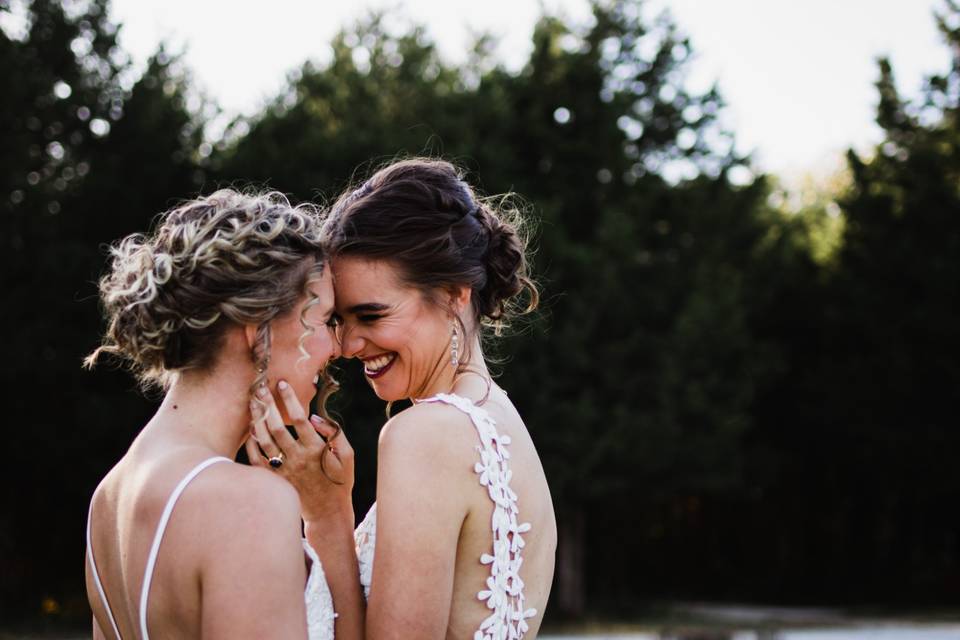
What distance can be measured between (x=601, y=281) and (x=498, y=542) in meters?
19.8

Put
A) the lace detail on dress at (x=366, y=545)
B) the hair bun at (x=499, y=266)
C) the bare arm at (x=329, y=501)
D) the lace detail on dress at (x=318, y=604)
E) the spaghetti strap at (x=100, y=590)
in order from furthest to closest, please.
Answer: the hair bun at (x=499, y=266) < the lace detail on dress at (x=366, y=545) < the bare arm at (x=329, y=501) < the lace detail on dress at (x=318, y=604) < the spaghetti strap at (x=100, y=590)

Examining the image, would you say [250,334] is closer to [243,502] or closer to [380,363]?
[243,502]

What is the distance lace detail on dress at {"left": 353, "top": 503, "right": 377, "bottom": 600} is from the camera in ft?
10.5

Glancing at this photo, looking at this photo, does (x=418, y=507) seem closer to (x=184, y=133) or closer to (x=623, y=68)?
(x=184, y=133)

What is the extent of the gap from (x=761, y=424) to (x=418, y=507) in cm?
2897

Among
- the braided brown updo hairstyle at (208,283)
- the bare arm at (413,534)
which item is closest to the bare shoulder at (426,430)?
the bare arm at (413,534)

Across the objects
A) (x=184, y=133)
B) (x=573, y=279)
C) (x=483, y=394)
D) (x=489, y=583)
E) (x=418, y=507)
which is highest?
(x=184, y=133)

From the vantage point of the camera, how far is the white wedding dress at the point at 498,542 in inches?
123

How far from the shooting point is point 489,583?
10.3 feet

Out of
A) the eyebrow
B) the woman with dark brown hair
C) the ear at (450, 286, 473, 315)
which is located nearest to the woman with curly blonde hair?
the woman with dark brown hair

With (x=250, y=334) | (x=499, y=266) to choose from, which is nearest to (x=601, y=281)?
(x=499, y=266)

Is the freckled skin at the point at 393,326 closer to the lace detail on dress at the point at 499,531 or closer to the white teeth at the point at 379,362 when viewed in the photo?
the white teeth at the point at 379,362

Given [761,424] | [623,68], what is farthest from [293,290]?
[761,424]

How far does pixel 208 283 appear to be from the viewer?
2785 millimetres
